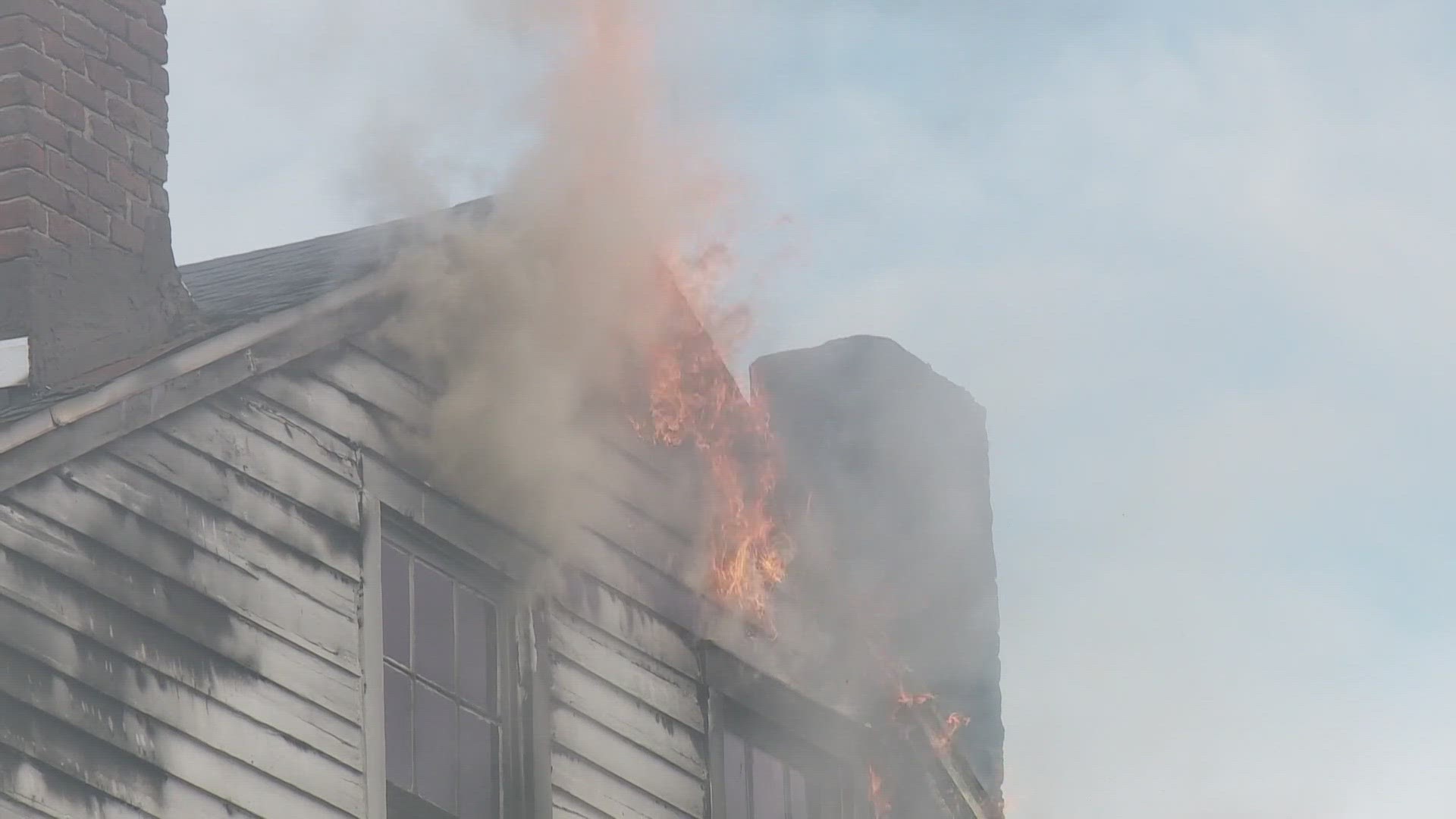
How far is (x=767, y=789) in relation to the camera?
34.0 feet

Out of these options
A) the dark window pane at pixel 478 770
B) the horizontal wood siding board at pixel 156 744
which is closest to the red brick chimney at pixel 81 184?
the horizontal wood siding board at pixel 156 744

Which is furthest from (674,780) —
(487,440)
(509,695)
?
(487,440)

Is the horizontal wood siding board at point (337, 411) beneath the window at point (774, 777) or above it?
above

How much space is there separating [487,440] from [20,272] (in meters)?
2.01

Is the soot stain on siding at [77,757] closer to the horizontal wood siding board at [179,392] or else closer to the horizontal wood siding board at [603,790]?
the horizontal wood siding board at [179,392]

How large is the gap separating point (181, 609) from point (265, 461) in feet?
2.52

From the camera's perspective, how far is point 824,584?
11047 mm

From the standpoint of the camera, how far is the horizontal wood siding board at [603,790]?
915cm

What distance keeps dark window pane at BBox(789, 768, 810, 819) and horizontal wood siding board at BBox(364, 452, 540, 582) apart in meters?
1.87

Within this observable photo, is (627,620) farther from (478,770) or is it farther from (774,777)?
(774,777)

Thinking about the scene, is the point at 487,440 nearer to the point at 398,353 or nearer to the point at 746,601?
the point at 398,353

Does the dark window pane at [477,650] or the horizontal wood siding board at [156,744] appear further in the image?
the dark window pane at [477,650]

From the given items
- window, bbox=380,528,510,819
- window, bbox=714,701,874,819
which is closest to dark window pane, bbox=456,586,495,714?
window, bbox=380,528,510,819

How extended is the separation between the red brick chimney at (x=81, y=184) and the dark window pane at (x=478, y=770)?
6.27 feet
